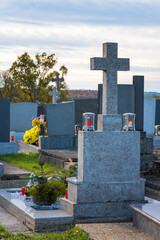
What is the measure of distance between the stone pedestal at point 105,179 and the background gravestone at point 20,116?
1411 centimetres

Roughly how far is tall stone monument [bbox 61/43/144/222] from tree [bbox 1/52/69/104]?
30.6 meters

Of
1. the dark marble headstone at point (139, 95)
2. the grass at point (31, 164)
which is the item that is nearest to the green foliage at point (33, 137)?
the grass at point (31, 164)

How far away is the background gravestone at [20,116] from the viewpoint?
2034cm

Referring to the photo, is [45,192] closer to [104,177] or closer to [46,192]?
[46,192]

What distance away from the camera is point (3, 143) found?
13.7 metres

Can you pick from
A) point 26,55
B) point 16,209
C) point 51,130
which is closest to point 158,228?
A: point 16,209

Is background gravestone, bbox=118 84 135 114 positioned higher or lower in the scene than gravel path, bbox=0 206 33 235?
higher

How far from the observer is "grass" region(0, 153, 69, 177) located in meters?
9.89

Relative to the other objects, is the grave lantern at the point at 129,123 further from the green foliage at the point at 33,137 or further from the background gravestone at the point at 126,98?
the green foliage at the point at 33,137

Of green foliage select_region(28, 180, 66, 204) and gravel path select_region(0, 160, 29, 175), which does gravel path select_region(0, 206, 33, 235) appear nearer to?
green foliage select_region(28, 180, 66, 204)

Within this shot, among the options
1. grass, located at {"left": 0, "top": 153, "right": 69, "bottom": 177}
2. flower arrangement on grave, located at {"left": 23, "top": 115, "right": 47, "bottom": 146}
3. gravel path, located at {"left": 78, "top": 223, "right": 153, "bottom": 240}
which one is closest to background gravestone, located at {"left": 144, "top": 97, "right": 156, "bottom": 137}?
flower arrangement on grave, located at {"left": 23, "top": 115, "right": 47, "bottom": 146}

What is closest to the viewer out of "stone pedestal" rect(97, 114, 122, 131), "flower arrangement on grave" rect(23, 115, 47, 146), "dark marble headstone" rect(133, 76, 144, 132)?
→ "stone pedestal" rect(97, 114, 122, 131)

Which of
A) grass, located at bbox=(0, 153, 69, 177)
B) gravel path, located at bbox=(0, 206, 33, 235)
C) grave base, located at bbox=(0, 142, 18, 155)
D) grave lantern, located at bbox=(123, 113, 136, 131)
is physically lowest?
gravel path, located at bbox=(0, 206, 33, 235)

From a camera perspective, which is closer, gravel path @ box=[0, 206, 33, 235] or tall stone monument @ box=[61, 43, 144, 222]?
gravel path @ box=[0, 206, 33, 235]
